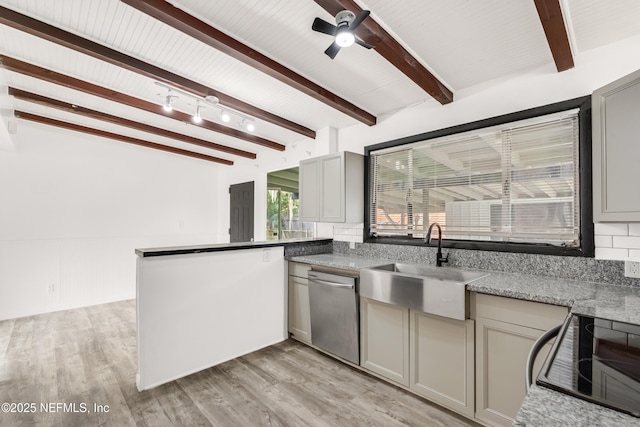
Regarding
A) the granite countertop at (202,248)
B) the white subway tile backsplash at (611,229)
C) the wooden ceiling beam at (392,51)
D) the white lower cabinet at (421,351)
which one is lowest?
the white lower cabinet at (421,351)

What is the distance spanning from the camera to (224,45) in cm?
196

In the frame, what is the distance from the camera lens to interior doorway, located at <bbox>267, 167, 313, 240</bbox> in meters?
5.23

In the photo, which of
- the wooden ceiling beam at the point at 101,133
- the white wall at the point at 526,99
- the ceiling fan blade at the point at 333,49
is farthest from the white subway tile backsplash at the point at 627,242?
the wooden ceiling beam at the point at 101,133

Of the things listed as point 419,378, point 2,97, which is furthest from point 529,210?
point 2,97

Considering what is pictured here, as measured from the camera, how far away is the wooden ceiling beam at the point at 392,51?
5.36ft

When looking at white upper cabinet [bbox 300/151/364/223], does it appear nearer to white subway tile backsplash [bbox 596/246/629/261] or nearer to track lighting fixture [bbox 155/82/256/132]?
track lighting fixture [bbox 155/82/256/132]

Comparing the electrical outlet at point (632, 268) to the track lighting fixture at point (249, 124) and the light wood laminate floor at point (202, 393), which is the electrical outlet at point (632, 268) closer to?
the light wood laminate floor at point (202, 393)

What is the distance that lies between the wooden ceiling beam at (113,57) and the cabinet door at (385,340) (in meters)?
2.35

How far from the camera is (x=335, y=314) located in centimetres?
265

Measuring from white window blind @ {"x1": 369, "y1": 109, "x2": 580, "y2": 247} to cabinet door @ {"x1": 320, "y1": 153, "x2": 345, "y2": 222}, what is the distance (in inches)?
18.7

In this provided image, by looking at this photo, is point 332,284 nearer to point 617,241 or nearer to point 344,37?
point 344,37

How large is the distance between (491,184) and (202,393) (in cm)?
288

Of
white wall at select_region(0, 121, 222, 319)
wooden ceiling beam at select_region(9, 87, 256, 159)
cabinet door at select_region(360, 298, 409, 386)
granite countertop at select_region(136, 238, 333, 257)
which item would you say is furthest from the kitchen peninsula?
white wall at select_region(0, 121, 222, 319)

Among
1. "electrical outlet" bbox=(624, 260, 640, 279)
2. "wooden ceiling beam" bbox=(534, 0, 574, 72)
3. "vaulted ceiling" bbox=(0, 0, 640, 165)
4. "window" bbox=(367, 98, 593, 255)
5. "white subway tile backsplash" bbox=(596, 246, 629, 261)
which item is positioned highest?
"vaulted ceiling" bbox=(0, 0, 640, 165)
